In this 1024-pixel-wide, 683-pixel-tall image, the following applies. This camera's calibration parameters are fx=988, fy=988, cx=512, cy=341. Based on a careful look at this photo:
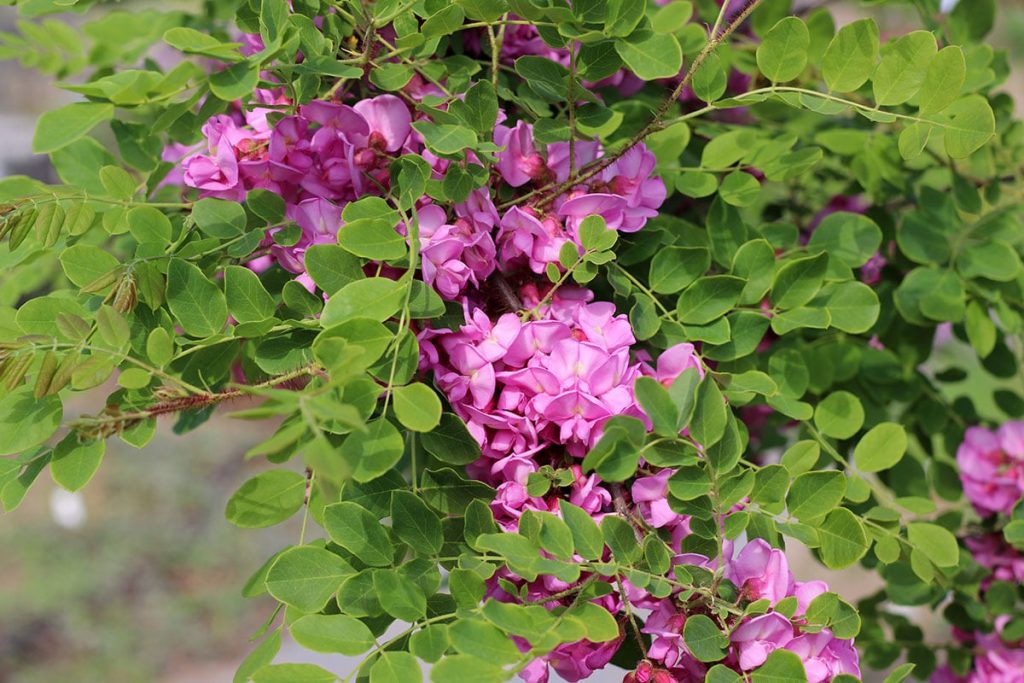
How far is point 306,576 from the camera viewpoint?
0.56m

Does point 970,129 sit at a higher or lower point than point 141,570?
higher

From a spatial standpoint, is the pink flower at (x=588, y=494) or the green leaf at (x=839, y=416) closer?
the pink flower at (x=588, y=494)

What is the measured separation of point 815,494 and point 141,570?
289cm

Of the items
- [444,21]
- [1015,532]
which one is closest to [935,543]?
[1015,532]

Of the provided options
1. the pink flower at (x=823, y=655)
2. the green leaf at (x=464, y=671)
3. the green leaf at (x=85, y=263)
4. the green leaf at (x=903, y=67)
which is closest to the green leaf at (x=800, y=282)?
the green leaf at (x=903, y=67)

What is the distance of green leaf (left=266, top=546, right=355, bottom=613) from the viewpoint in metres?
0.55

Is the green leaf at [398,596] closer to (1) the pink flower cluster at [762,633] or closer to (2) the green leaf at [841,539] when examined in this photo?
(1) the pink flower cluster at [762,633]

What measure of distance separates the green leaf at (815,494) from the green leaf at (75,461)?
418mm

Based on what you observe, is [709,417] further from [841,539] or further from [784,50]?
[784,50]

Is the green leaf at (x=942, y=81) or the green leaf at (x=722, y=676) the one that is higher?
the green leaf at (x=942, y=81)

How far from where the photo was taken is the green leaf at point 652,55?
23.5 inches

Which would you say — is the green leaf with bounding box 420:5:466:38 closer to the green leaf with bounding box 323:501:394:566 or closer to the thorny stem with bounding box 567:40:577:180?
the thorny stem with bounding box 567:40:577:180

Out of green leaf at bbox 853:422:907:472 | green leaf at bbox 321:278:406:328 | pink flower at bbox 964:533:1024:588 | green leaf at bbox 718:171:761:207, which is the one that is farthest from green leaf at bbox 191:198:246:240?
pink flower at bbox 964:533:1024:588

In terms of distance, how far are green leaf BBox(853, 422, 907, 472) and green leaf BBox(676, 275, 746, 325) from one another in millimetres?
148
